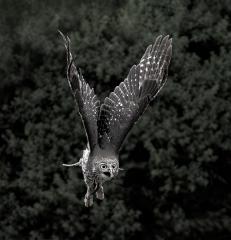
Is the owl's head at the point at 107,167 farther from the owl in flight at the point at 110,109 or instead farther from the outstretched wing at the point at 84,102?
the outstretched wing at the point at 84,102

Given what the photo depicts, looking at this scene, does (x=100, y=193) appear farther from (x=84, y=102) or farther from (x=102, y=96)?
(x=102, y=96)

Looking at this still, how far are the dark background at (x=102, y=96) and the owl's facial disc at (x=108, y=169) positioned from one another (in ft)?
27.7

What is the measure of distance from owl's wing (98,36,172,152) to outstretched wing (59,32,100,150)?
0.30 ft

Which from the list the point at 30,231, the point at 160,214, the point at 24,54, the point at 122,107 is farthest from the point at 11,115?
the point at 122,107

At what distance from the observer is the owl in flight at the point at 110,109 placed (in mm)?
4320

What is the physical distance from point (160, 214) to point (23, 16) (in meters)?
3.42

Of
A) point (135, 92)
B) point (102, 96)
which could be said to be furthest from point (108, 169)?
point (102, 96)

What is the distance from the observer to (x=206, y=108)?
13.2 meters

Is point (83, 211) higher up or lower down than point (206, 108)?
lower down

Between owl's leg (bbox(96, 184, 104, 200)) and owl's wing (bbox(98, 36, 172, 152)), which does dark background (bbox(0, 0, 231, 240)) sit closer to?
owl's wing (bbox(98, 36, 172, 152))

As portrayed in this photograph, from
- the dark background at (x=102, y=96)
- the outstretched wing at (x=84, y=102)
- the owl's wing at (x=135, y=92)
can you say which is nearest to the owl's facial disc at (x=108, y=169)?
the outstretched wing at (x=84, y=102)

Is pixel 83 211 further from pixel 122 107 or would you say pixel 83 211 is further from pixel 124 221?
pixel 122 107

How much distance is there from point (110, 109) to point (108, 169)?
2.93ft

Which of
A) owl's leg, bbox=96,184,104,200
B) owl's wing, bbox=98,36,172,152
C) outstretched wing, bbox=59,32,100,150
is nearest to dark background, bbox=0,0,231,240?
owl's wing, bbox=98,36,172,152
